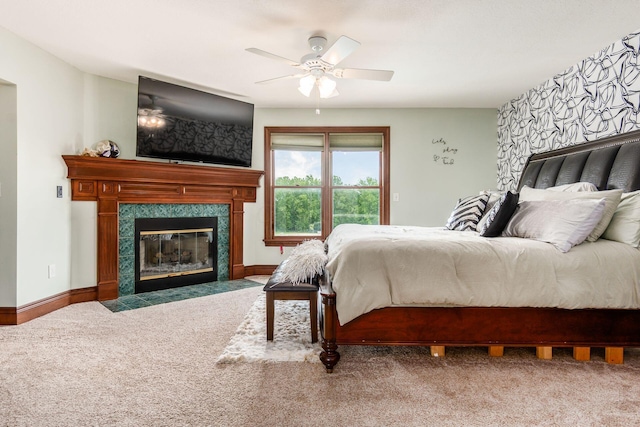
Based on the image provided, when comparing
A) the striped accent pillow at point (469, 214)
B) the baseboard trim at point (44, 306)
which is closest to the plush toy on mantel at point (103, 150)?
the baseboard trim at point (44, 306)

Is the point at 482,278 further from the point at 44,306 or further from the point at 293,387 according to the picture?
the point at 44,306

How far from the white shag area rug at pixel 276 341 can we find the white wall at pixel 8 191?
2027 millimetres

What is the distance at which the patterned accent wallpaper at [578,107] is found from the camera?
2.65m

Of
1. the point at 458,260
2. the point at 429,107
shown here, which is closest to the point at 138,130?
the point at 458,260

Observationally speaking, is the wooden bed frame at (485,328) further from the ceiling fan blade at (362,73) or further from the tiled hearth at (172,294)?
the tiled hearth at (172,294)

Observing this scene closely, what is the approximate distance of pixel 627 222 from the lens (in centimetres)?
206

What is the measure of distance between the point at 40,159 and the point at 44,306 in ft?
4.43

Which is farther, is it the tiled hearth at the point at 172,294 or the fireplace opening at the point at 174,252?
the fireplace opening at the point at 174,252

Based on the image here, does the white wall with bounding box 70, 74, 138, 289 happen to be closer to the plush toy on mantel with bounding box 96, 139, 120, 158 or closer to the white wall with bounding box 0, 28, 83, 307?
the white wall with bounding box 0, 28, 83, 307

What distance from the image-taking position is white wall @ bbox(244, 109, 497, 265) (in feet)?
15.5

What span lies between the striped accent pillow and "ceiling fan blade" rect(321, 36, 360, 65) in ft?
5.87

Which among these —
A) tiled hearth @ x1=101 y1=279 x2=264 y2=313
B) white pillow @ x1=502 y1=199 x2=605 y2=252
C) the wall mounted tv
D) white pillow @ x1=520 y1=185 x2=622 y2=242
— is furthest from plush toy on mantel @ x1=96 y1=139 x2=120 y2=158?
white pillow @ x1=520 y1=185 x2=622 y2=242

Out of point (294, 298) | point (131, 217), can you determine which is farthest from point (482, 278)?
point (131, 217)

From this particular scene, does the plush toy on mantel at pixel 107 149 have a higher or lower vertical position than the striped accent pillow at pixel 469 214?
higher
